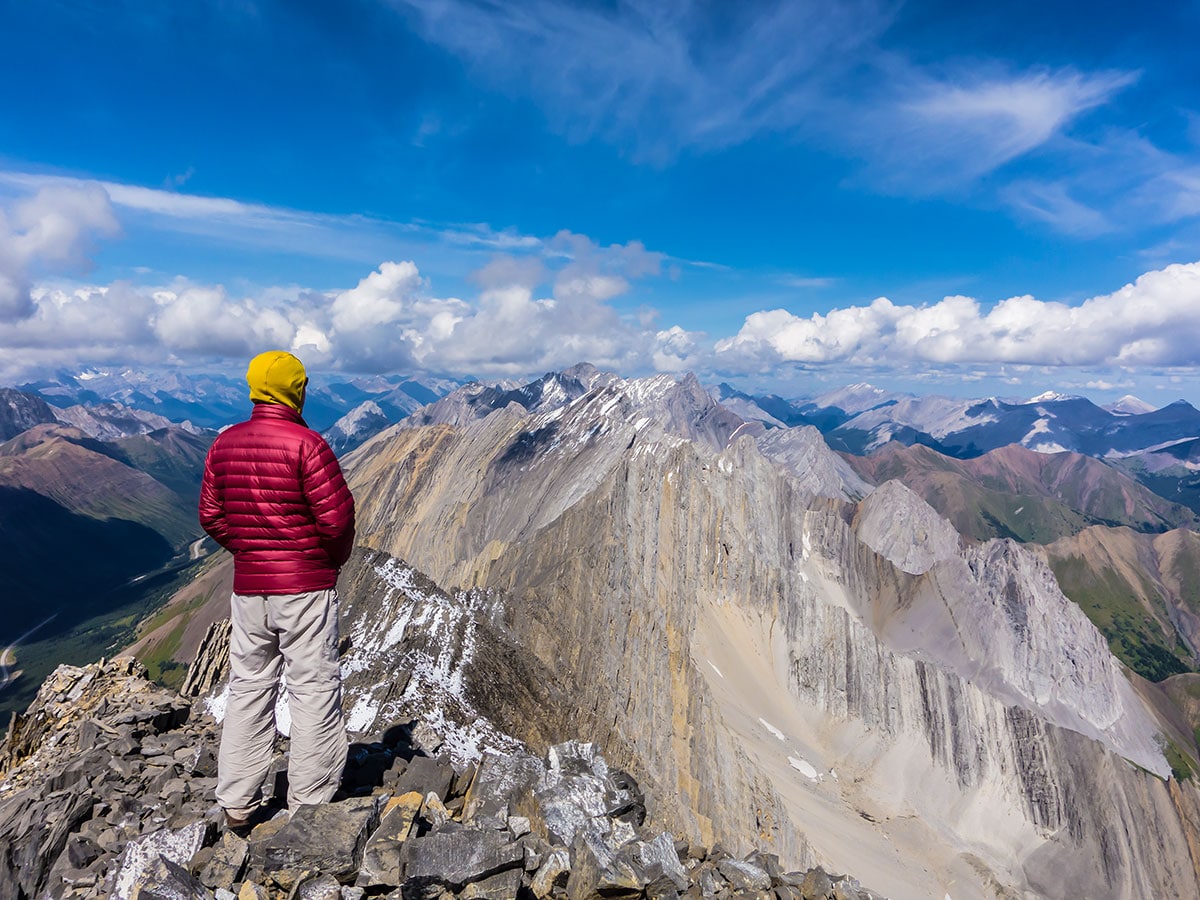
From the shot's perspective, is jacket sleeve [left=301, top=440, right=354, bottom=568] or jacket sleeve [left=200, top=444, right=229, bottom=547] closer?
jacket sleeve [left=301, top=440, right=354, bottom=568]

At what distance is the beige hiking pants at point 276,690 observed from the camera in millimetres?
7344

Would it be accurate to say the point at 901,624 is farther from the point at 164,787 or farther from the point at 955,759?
the point at 164,787

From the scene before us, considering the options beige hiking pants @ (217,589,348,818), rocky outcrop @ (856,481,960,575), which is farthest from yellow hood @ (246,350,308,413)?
rocky outcrop @ (856,481,960,575)

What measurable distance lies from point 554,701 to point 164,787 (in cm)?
1734

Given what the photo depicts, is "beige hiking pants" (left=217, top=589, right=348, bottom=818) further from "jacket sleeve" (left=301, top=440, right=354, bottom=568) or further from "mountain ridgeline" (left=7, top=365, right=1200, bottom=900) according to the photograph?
"mountain ridgeline" (left=7, top=365, right=1200, bottom=900)

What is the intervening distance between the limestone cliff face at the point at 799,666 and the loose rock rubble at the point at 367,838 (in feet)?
48.5

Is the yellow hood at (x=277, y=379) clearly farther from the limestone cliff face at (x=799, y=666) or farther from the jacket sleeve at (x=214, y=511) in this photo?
the limestone cliff face at (x=799, y=666)

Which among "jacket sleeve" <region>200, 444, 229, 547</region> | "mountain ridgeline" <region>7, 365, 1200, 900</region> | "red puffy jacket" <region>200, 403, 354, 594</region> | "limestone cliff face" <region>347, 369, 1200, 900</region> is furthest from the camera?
"limestone cliff face" <region>347, 369, 1200, 900</region>

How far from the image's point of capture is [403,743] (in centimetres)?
1200

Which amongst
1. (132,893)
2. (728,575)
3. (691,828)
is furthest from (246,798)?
(728,575)

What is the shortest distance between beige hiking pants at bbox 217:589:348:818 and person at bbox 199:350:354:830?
1 centimetres

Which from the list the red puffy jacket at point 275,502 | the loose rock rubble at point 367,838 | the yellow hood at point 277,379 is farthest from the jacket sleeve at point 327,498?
A: the loose rock rubble at point 367,838

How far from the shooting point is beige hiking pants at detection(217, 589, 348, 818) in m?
7.34

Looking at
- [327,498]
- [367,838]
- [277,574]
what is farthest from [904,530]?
[277,574]
